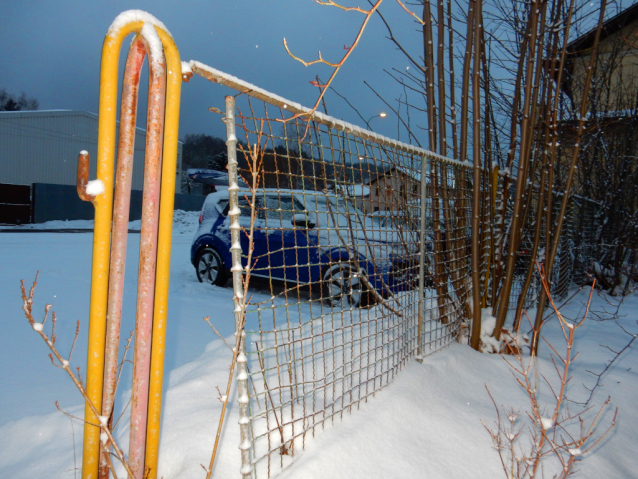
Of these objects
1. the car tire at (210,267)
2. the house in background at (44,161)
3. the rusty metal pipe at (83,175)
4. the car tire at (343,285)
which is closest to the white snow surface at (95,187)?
the rusty metal pipe at (83,175)

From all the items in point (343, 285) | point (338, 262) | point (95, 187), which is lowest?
point (343, 285)

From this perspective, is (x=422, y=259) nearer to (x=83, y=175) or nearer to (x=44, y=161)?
(x=83, y=175)

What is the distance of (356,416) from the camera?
194 centimetres

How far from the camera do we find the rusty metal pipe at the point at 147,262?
1.21 meters

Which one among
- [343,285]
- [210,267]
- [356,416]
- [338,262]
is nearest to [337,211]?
[338,262]

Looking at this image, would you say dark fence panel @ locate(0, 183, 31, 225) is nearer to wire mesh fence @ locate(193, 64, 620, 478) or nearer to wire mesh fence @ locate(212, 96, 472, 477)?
wire mesh fence @ locate(193, 64, 620, 478)

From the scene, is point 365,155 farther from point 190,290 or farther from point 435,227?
point 190,290

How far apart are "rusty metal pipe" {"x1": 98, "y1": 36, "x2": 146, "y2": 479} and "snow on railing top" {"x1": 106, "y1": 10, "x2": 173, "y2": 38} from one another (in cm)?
5

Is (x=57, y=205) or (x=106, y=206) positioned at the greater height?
(x=57, y=205)

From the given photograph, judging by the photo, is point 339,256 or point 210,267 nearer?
point 339,256

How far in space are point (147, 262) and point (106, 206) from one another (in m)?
0.21

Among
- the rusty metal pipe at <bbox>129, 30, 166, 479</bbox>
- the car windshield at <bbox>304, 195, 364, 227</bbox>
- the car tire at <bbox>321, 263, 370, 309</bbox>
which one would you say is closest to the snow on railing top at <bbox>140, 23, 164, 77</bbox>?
the rusty metal pipe at <bbox>129, 30, 166, 479</bbox>

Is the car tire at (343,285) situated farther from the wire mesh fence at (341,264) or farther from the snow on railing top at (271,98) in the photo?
the snow on railing top at (271,98)

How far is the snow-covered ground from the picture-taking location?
164 cm
